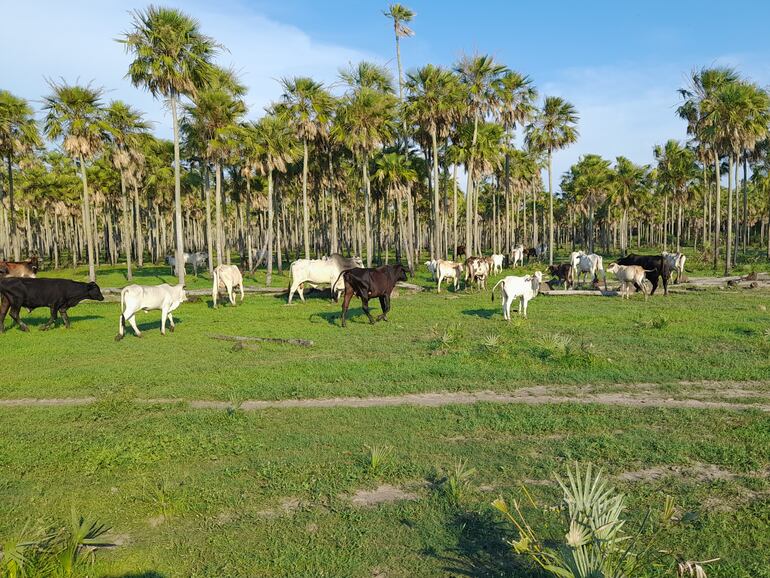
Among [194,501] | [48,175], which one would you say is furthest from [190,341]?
[48,175]

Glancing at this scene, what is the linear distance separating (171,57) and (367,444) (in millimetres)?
26877

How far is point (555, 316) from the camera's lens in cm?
1867

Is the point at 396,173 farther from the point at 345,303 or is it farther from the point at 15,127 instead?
the point at 15,127

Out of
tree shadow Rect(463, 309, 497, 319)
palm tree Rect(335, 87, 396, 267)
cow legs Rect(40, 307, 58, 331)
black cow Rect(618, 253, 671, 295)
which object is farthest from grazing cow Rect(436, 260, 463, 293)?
cow legs Rect(40, 307, 58, 331)

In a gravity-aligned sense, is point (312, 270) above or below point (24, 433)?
above

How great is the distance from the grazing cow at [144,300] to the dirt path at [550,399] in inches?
235

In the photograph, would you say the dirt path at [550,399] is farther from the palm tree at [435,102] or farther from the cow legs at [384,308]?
the palm tree at [435,102]

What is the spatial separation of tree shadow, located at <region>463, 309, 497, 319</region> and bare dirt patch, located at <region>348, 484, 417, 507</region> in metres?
13.2

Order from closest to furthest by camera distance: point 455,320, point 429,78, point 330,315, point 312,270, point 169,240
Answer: point 455,320 → point 330,315 → point 312,270 → point 429,78 → point 169,240

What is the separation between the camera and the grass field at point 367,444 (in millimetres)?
4957

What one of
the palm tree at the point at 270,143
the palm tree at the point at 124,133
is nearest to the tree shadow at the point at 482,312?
the palm tree at the point at 270,143

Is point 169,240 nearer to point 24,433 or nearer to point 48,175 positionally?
point 48,175

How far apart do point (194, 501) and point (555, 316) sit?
1516 centimetres

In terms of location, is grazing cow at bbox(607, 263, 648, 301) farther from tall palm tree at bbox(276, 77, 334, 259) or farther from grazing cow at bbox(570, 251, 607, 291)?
tall palm tree at bbox(276, 77, 334, 259)
